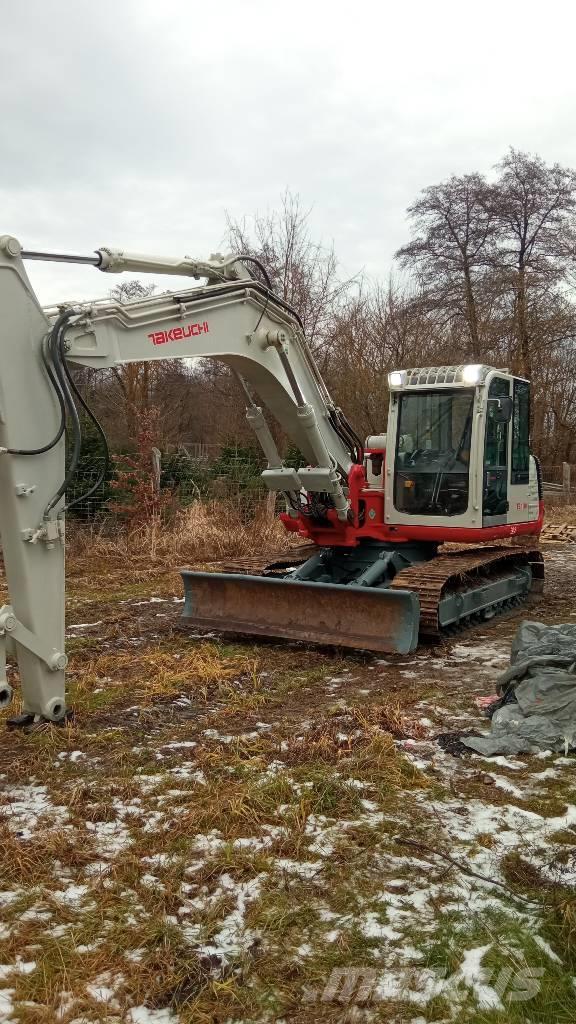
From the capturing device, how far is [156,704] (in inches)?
224

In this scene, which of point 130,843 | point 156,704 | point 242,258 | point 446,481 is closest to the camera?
point 130,843

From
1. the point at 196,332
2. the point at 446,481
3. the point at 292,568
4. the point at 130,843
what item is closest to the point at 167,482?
the point at 292,568

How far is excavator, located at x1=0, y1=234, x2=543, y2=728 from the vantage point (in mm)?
4699

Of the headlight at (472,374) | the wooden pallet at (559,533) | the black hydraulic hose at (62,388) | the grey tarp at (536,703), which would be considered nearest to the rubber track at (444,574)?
the grey tarp at (536,703)

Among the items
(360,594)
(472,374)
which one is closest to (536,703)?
(360,594)

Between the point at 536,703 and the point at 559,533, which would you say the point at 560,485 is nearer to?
the point at 559,533

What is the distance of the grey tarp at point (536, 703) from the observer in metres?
4.81

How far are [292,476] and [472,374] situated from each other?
2037mm

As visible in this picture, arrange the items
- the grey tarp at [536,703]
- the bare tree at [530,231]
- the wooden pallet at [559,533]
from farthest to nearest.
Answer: the bare tree at [530,231] → the wooden pallet at [559,533] → the grey tarp at [536,703]

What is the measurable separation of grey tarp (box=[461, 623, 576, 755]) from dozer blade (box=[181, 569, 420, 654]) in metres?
1.05

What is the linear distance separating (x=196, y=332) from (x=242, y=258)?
3.10 ft

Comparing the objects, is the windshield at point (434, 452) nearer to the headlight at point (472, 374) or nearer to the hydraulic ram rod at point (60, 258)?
the headlight at point (472, 374)

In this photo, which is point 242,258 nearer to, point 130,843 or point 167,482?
point 130,843

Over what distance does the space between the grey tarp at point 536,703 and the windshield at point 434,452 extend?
7.10 feet
